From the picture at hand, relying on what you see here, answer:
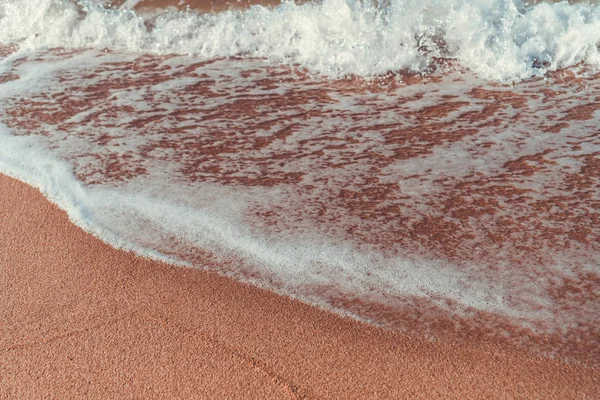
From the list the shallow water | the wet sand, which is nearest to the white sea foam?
the shallow water

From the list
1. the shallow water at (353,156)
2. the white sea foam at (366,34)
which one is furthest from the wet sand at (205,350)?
the white sea foam at (366,34)

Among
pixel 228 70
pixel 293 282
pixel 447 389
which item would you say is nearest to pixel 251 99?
pixel 228 70

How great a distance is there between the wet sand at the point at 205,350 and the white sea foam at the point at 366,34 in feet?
8.09

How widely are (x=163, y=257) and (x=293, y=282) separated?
461 millimetres

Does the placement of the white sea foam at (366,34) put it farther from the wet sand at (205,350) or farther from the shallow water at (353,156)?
the wet sand at (205,350)

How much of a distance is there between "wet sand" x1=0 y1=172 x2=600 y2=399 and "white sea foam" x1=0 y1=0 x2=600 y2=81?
2465mm

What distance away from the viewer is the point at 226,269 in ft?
7.26

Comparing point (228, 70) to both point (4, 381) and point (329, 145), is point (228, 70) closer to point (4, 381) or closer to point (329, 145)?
point (329, 145)

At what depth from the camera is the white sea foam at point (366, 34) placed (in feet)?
14.2

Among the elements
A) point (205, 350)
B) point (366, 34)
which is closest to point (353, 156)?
point (205, 350)

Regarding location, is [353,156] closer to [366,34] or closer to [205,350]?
[205,350]

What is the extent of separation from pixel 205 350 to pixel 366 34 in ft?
11.1

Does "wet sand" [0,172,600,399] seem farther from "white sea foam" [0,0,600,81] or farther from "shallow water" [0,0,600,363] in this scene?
"white sea foam" [0,0,600,81]

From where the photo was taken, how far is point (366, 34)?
477cm
